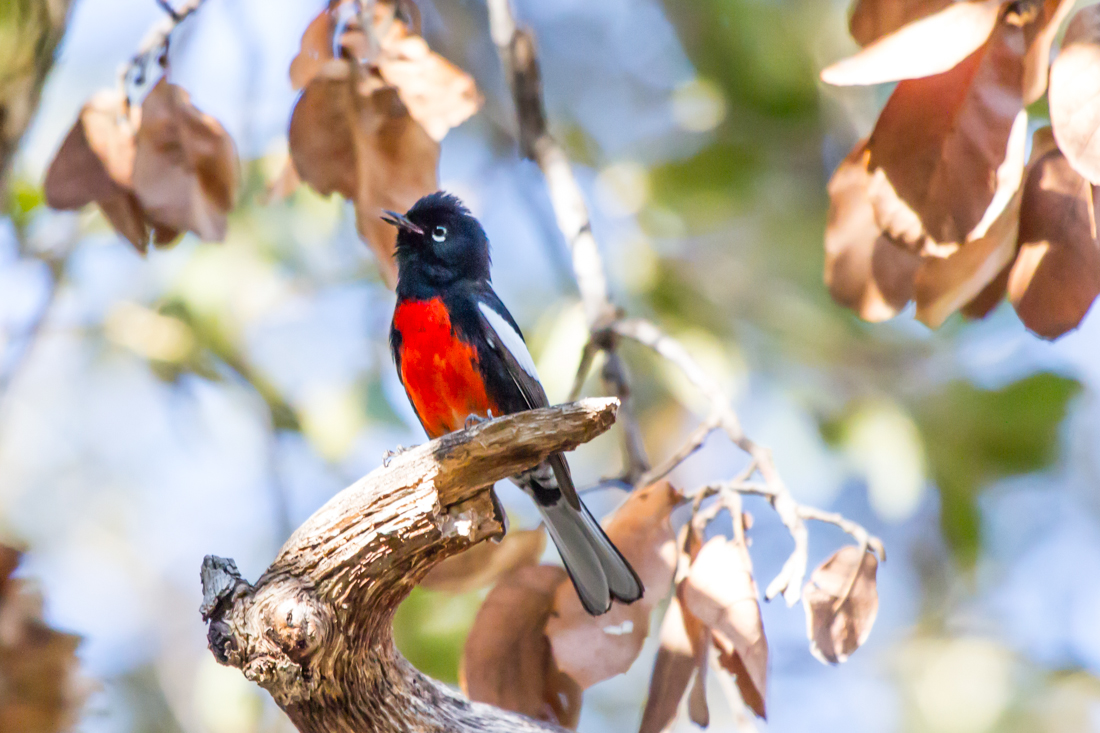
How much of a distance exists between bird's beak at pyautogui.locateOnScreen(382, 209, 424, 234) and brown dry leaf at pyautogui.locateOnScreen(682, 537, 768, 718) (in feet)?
4.72

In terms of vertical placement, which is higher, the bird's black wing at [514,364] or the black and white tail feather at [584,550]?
the bird's black wing at [514,364]

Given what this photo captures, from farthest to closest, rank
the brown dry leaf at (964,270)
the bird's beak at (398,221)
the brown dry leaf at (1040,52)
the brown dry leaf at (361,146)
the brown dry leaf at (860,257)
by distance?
the bird's beak at (398,221) < the brown dry leaf at (361,146) < the brown dry leaf at (860,257) < the brown dry leaf at (964,270) < the brown dry leaf at (1040,52)

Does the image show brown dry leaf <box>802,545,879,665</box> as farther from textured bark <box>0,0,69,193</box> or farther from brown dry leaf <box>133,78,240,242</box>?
textured bark <box>0,0,69,193</box>

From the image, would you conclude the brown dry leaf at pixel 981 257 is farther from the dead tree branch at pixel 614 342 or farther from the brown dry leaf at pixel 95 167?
the brown dry leaf at pixel 95 167

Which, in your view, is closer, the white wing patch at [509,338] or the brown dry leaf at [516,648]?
the brown dry leaf at [516,648]

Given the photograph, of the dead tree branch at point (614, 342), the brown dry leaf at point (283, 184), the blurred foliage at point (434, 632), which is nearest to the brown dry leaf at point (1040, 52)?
the dead tree branch at point (614, 342)

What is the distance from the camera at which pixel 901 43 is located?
207 centimetres

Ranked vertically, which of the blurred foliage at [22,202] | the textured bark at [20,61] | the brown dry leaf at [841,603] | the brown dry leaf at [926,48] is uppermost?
the textured bark at [20,61]

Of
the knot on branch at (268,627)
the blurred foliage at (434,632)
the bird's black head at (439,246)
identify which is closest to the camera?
the knot on branch at (268,627)

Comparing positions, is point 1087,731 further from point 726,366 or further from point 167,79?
point 167,79

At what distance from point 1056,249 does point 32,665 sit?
11.1 ft

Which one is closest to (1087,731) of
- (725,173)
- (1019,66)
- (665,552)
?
(725,173)

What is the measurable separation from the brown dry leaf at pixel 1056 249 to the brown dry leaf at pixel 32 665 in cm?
318

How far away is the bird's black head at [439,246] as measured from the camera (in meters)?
3.54
